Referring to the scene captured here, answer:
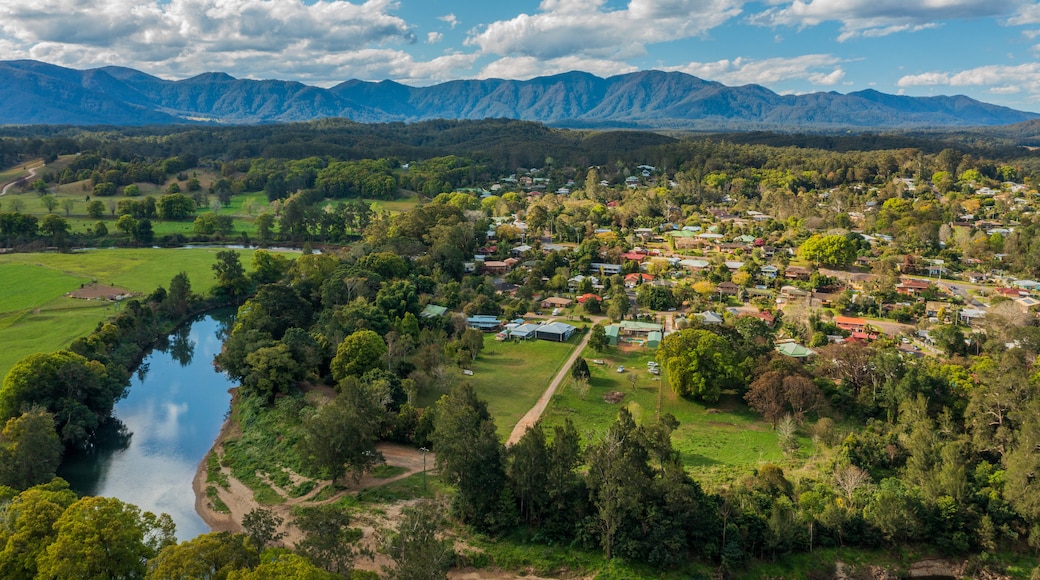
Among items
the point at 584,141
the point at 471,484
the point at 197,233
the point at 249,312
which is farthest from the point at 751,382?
the point at 584,141

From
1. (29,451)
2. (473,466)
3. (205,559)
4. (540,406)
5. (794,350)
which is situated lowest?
(540,406)

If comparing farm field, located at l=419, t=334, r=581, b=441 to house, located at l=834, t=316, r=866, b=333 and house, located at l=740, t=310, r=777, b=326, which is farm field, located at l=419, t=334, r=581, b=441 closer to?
house, located at l=740, t=310, r=777, b=326

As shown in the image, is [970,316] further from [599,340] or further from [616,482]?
[616,482]

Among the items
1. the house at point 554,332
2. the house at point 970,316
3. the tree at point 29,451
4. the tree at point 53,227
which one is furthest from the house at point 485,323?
the tree at point 53,227

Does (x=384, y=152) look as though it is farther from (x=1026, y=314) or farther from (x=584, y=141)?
(x=1026, y=314)

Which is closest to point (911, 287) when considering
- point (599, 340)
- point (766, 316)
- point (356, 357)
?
point (766, 316)

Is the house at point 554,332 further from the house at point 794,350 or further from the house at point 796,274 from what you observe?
the house at point 796,274
